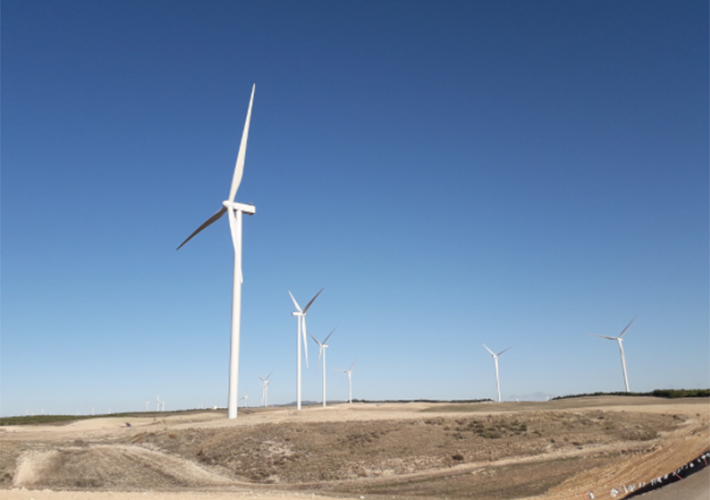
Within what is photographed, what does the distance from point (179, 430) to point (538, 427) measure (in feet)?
100

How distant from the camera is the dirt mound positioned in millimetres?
30062

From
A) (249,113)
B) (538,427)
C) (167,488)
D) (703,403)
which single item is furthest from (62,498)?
(703,403)

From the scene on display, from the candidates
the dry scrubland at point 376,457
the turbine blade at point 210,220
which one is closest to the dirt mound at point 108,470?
the dry scrubland at point 376,457

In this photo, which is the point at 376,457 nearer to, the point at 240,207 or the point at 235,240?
the point at 235,240

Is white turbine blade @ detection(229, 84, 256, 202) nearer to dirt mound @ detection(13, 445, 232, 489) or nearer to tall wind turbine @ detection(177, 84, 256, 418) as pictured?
tall wind turbine @ detection(177, 84, 256, 418)

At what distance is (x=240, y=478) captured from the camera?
3138cm

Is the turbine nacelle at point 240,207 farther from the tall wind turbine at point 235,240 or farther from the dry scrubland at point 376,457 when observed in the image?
the dry scrubland at point 376,457

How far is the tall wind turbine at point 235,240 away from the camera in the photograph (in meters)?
50.1

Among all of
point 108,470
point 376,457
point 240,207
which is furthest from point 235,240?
point 376,457

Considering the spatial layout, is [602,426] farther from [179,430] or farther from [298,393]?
[298,393]

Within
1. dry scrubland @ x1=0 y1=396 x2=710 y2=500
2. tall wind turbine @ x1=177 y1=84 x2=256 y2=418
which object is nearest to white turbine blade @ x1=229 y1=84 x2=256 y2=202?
tall wind turbine @ x1=177 y1=84 x2=256 y2=418

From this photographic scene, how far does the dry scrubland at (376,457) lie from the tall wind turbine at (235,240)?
472 centimetres

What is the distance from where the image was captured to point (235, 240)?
52.5 meters

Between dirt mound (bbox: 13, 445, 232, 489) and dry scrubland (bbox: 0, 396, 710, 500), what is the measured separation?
0.24 ft
